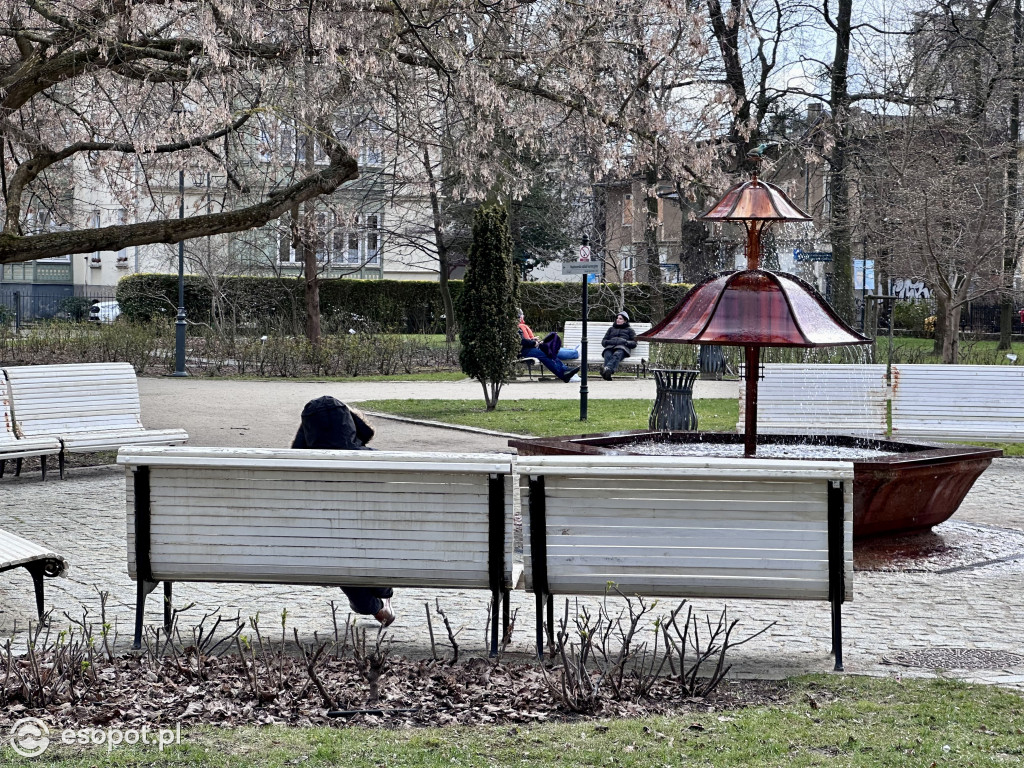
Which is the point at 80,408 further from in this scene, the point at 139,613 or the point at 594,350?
the point at 594,350

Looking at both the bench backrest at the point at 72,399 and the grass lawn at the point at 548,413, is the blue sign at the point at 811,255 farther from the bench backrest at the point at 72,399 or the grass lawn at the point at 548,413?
the bench backrest at the point at 72,399

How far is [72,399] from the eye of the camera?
1219 cm

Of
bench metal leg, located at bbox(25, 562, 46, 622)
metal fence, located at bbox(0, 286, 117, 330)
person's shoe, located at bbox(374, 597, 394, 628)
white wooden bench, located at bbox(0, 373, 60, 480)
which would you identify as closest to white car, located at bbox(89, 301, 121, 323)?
metal fence, located at bbox(0, 286, 117, 330)

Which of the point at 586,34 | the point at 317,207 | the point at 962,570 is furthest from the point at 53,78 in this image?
the point at 317,207

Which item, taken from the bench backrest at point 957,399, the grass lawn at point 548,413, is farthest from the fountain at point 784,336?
the grass lawn at point 548,413

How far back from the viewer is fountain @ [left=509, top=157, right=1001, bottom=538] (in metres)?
8.32

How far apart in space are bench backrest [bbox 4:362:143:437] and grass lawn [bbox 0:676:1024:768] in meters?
8.35

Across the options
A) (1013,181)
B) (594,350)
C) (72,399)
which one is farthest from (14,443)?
(1013,181)

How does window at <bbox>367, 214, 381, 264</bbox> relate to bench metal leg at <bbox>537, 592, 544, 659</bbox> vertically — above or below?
above

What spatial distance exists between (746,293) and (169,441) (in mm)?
6188

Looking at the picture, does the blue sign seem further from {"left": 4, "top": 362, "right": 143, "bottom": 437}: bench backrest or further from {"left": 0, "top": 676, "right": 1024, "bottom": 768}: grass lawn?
{"left": 0, "top": 676, "right": 1024, "bottom": 768}: grass lawn

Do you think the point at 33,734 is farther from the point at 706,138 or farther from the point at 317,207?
the point at 317,207

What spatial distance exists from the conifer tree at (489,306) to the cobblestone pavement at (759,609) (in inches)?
361

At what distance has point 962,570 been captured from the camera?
800 cm
